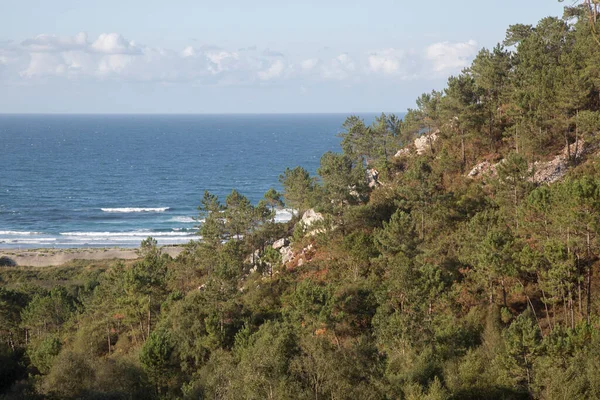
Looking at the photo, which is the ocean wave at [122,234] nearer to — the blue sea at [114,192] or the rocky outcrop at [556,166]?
the blue sea at [114,192]

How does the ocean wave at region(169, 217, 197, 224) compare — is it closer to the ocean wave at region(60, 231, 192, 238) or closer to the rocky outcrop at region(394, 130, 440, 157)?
the ocean wave at region(60, 231, 192, 238)

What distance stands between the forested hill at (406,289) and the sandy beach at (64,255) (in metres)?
22.6

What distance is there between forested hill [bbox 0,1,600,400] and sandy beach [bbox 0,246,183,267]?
74.3 feet

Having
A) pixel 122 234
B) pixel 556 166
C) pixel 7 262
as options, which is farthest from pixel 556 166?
pixel 122 234

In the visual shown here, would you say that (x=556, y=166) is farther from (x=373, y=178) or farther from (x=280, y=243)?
(x=280, y=243)

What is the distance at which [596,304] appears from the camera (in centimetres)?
2680

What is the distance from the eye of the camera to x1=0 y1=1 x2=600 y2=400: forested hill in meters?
22.1

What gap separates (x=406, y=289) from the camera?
2945cm

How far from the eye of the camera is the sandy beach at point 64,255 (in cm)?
8119

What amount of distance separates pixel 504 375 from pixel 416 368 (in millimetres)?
3607

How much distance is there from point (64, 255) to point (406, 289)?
69918 millimetres

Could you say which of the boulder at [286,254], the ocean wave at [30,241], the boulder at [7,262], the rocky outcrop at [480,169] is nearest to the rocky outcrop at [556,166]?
the rocky outcrop at [480,169]

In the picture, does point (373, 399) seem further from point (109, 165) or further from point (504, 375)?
point (109, 165)

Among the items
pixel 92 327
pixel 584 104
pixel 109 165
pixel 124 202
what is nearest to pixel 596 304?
pixel 584 104
